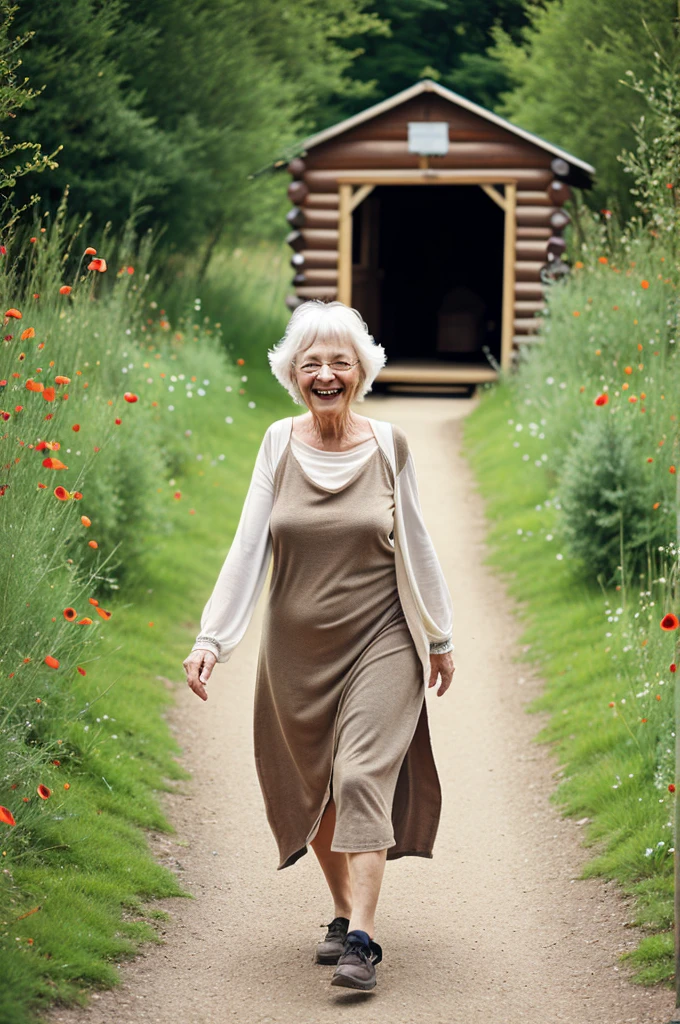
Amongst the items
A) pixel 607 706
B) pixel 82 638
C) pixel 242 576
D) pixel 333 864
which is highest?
pixel 242 576

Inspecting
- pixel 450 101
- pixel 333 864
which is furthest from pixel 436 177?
pixel 333 864

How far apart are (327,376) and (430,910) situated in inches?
89.5

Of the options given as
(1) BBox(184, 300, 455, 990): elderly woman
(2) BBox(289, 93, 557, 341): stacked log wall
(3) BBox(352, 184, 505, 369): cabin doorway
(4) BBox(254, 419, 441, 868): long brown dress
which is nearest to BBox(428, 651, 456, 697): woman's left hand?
(1) BBox(184, 300, 455, 990): elderly woman

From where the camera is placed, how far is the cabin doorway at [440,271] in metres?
22.0

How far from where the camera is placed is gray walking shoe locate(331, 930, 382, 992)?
402 cm

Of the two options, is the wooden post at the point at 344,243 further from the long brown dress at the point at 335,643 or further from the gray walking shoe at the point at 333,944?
the gray walking shoe at the point at 333,944

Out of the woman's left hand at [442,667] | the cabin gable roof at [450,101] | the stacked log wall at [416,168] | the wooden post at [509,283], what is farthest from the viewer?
the wooden post at [509,283]

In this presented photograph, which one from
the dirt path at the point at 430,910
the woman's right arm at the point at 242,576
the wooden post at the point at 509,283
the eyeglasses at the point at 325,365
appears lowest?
the dirt path at the point at 430,910

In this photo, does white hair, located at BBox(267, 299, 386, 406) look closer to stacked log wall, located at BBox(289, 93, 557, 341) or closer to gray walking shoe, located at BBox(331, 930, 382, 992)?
gray walking shoe, located at BBox(331, 930, 382, 992)

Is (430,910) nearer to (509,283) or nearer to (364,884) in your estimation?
(364,884)

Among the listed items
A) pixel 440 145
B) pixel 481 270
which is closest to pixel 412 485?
pixel 440 145

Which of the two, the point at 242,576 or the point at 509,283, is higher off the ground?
the point at 509,283

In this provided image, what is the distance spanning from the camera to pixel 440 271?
23000 millimetres

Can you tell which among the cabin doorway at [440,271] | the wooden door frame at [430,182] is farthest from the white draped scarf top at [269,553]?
the cabin doorway at [440,271]
